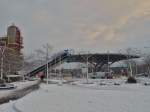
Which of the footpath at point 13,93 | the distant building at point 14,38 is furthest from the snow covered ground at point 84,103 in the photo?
the distant building at point 14,38

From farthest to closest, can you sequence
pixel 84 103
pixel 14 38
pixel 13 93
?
pixel 14 38 → pixel 13 93 → pixel 84 103

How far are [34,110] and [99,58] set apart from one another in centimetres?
8004

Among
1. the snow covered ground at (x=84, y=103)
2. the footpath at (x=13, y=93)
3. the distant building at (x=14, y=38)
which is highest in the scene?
the distant building at (x=14, y=38)

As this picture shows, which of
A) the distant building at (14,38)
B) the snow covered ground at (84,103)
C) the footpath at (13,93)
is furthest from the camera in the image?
the distant building at (14,38)

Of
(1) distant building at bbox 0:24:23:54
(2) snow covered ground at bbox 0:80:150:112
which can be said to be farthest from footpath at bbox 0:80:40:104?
(1) distant building at bbox 0:24:23:54

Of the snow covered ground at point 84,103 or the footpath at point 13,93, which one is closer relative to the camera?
the snow covered ground at point 84,103

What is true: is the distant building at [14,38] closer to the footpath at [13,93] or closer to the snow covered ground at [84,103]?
the footpath at [13,93]

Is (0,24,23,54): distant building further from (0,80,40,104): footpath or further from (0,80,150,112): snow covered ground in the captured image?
(0,80,150,112): snow covered ground

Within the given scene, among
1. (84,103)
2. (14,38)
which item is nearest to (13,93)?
(84,103)

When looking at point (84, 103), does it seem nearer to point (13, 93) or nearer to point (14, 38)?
point (13, 93)

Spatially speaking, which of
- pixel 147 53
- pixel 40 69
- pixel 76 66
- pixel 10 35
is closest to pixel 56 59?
pixel 40 69

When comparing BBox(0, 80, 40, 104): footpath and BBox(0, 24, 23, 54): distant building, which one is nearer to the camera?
BBox(0, 80, 40, 104): footpath

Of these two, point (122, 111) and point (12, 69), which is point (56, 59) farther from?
point (122, 111)

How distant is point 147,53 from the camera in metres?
90.4
